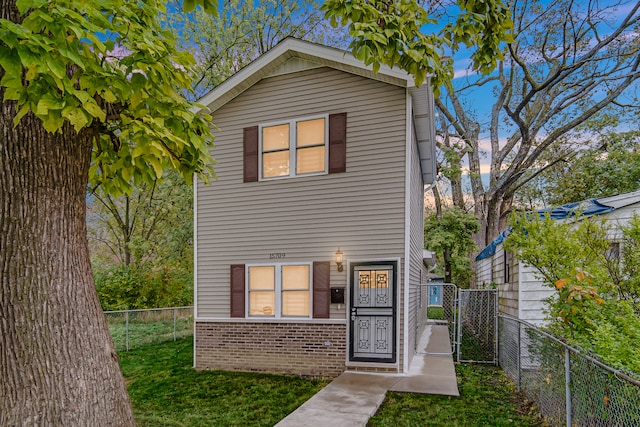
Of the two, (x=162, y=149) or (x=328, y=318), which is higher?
(x=162, y=149)

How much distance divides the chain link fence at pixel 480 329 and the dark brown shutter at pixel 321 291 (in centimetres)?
310

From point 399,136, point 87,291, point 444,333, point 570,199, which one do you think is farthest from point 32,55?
point 570,199

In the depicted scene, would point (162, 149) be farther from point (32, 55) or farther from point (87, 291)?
point (87, 291)

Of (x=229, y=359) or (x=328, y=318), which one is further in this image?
(x=229, y=359)

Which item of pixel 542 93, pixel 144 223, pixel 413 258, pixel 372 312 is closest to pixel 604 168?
pixel 542 93

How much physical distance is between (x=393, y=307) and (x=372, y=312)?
0.42 meters

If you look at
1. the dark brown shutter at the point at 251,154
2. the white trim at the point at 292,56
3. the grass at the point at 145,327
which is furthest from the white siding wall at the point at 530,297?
the grass at the point at 145,327

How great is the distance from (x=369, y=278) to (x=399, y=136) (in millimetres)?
2754

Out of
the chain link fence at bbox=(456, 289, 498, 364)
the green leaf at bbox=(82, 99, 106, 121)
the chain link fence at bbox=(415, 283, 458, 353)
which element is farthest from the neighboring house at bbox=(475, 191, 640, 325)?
the green leaf at bbox=(82, 99, 106, 121)

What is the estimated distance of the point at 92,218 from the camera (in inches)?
864

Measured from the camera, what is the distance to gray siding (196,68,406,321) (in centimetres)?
750

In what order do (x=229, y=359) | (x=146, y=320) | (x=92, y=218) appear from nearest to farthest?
1. (x=229, y=359)
2. (x=146, y=320)
3. (x=92, y=218)

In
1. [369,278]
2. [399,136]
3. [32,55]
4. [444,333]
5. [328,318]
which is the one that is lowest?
[444,333]

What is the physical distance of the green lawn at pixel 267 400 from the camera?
17.0ft
